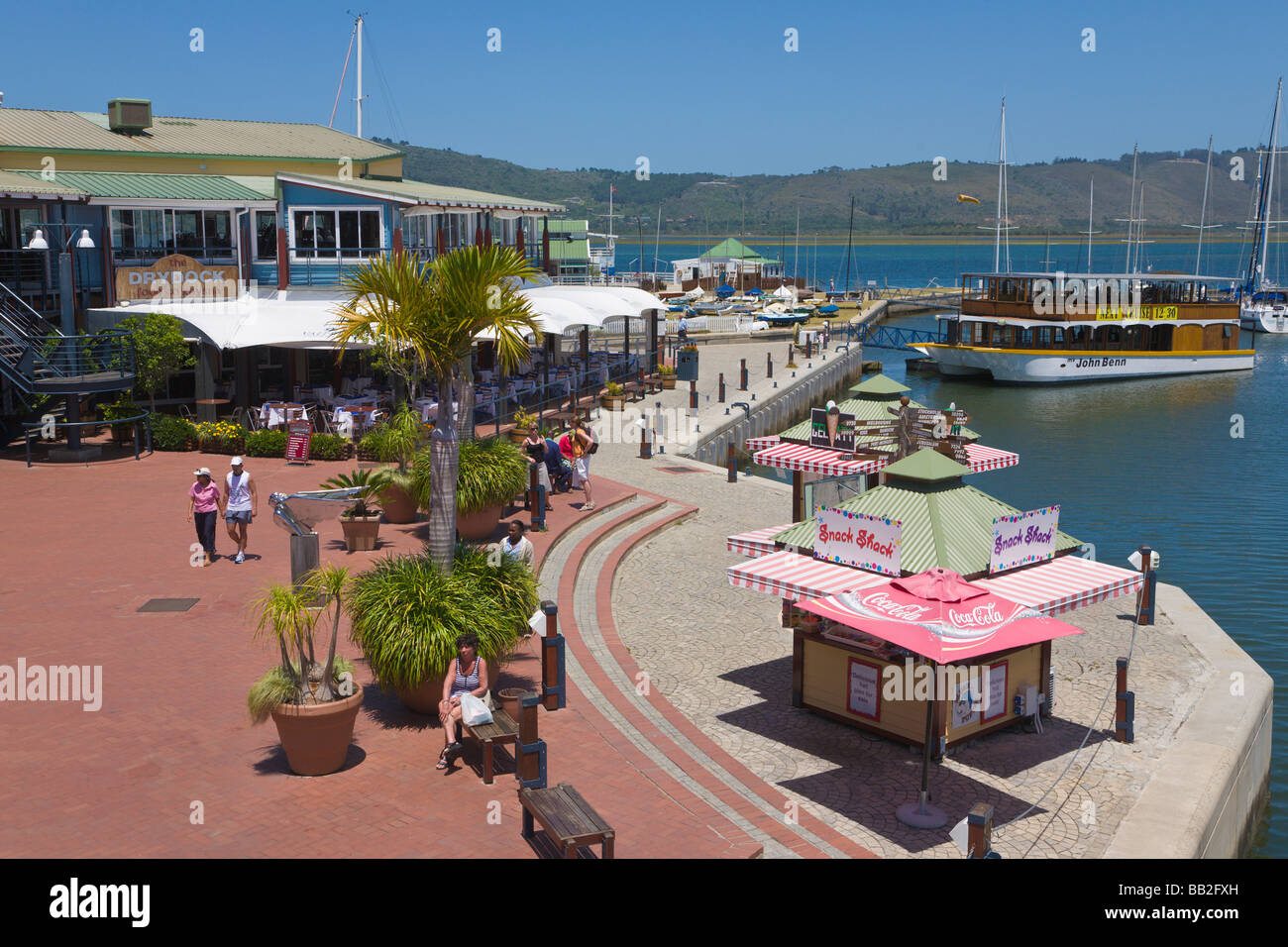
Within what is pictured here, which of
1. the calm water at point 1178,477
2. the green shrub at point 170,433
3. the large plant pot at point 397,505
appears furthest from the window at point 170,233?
the calm water at point 1178,477

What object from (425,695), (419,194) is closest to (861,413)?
(425,695)

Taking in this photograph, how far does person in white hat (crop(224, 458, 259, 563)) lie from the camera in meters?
18.1

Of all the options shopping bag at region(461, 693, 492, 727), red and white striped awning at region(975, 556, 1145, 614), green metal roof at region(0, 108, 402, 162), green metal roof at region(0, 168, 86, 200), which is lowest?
shopping bag at region(461, 693, 492, 727)

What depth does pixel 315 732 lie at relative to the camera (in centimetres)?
1086

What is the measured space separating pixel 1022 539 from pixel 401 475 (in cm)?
1110

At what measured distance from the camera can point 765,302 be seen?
90.2 metres

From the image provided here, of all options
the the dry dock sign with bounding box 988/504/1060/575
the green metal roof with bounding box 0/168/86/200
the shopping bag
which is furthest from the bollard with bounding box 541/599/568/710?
the green metal roof with bounding box 0/168/86/200

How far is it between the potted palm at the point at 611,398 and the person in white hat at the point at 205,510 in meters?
20.6

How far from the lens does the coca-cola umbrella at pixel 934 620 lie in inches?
439

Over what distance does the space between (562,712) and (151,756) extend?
4274mm

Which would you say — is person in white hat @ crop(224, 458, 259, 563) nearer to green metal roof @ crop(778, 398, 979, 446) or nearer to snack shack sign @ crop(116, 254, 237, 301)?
green metal roof @ crop(778, 398, 979, 446)

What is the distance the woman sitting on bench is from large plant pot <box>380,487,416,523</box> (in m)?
9.06

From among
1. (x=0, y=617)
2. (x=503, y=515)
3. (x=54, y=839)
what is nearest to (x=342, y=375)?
(x=503, y=515)

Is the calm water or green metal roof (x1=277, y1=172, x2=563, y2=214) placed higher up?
green metal roof (x1=277, y1=172, x2=563, y2=214)
